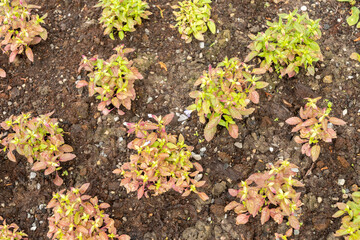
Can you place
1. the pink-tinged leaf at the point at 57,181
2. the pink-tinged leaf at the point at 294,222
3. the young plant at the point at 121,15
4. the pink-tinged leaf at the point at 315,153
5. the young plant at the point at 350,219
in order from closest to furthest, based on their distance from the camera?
1. the young plant at the point at 350,219
2. the pink-tinged leaf at the point at 294,222
3. the pink-tinged leaf at the point at 315,153
4. the pink-tinged leaf at the point at 57,181
5. the young plant at the point at 121,15

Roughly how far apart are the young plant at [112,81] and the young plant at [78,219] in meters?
0.85

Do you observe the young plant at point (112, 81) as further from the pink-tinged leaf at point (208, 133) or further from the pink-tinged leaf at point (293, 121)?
the pink-tinged leaf at point (293, 121)

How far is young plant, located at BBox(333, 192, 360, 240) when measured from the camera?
277cm

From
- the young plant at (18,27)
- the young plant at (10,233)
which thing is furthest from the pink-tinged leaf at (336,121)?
the young plant at (18,27)

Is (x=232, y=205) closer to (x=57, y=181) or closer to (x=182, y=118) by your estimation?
(x=182, y=118)

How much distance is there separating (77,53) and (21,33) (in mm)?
576

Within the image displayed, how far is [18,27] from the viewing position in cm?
374

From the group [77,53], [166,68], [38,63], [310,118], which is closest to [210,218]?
[310,118]

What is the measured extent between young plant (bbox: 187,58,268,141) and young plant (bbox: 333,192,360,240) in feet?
3.45

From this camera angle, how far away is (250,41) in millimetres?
3736

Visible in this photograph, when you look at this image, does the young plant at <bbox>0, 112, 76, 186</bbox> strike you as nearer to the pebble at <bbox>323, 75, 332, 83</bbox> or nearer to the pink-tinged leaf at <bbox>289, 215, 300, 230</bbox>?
the pink-tinged leaf at <bbox>289, 215, 300, 230</bbox>

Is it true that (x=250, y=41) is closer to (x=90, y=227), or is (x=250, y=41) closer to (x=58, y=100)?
(x=58, y=100)

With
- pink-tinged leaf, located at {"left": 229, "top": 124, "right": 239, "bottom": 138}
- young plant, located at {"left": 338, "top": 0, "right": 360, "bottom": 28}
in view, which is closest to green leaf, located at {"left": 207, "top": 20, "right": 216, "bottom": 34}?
pink-tinged leaf, located at {"left": 229, "top": 124, "right": 239, "bottom": 138}

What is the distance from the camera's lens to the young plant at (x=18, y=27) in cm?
364
